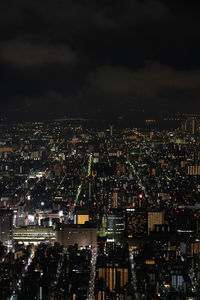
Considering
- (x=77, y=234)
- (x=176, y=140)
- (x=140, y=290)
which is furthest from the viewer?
(x=77, y=234)

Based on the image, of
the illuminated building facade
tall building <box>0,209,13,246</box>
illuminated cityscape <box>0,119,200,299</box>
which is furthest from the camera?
tall building <box>0,209,13,246</box>

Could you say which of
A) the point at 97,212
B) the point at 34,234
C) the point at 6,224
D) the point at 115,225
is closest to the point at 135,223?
the point at 115,225

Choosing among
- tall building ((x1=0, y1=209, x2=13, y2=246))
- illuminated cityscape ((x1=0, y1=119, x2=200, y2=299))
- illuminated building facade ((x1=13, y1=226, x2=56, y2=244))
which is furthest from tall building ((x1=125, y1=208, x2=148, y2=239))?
tall building ((x1=0, y1=209, x2=13, y2=246))

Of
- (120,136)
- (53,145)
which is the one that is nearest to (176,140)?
(120,136)

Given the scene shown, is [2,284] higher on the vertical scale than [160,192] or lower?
lower

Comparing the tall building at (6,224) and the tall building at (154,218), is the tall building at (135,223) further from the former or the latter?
the tall building at (6,224)

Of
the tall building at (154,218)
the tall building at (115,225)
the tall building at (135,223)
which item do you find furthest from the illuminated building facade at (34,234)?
the tall building at (154,218)

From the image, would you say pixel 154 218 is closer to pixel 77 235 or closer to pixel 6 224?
pixel 77 235

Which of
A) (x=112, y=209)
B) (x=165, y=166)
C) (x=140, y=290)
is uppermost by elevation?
(x=165, y=166)

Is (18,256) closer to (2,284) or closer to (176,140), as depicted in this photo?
(2,284)

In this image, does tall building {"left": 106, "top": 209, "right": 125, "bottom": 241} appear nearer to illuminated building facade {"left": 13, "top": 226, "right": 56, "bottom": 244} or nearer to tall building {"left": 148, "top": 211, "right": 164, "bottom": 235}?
tall building {"left": 148, "top": 211, "right": 164, "bottom": 235}

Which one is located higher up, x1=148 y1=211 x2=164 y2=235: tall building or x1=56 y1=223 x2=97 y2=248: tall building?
x1=148 y1=211 x2=164 y2=235: tall building
